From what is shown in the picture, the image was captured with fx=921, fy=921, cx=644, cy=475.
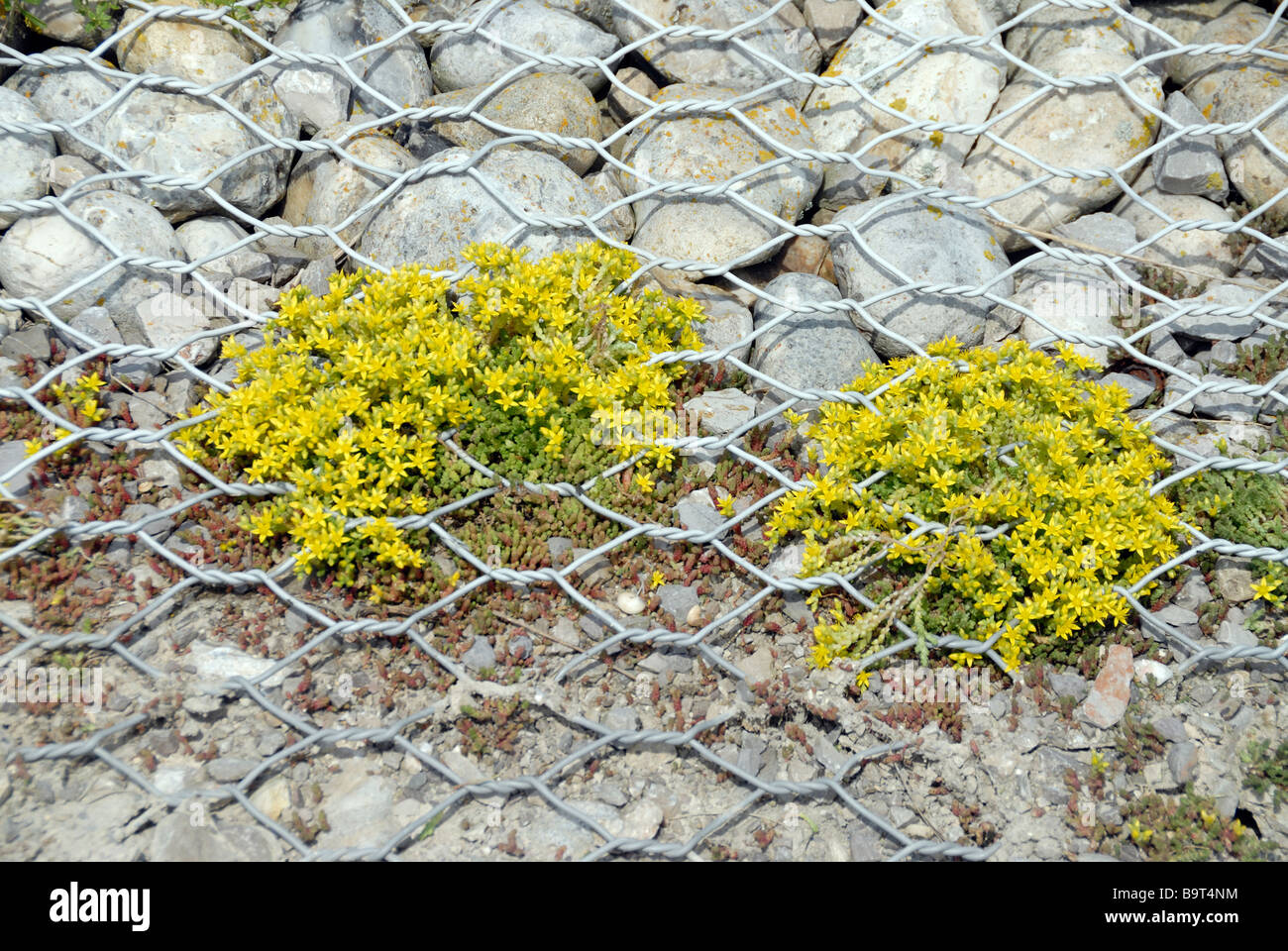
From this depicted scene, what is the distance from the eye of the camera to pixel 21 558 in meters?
2.85

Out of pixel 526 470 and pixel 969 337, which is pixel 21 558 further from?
pixel 969 337

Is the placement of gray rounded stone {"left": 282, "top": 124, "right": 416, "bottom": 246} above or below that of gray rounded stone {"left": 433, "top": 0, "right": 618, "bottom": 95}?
below

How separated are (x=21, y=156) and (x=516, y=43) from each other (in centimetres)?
200

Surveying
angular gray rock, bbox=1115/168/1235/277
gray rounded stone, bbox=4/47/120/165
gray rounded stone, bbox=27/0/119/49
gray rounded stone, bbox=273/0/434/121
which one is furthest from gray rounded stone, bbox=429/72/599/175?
angular gray rock, bbox=1115/168/1235/277

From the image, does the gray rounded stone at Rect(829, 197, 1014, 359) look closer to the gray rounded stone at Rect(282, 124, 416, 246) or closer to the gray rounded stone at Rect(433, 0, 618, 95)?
the gray rounded stone at Rect(433, 0, 618, 95)

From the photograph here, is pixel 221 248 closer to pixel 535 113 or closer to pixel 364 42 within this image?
pixel 364 42

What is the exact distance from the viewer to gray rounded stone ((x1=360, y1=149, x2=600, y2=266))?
11.6 feet

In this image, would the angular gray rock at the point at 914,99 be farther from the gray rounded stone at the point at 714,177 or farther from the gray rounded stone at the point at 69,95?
the gray rounded stone at the point at 69,95

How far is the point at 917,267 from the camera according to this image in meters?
3.60

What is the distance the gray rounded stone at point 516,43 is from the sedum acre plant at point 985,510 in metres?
2.05

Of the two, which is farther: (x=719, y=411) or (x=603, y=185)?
(x=603, y=185)

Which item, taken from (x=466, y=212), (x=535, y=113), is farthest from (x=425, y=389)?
(x=535, y=113)

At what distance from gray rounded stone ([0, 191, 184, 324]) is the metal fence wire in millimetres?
13

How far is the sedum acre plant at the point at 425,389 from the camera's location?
286cm
